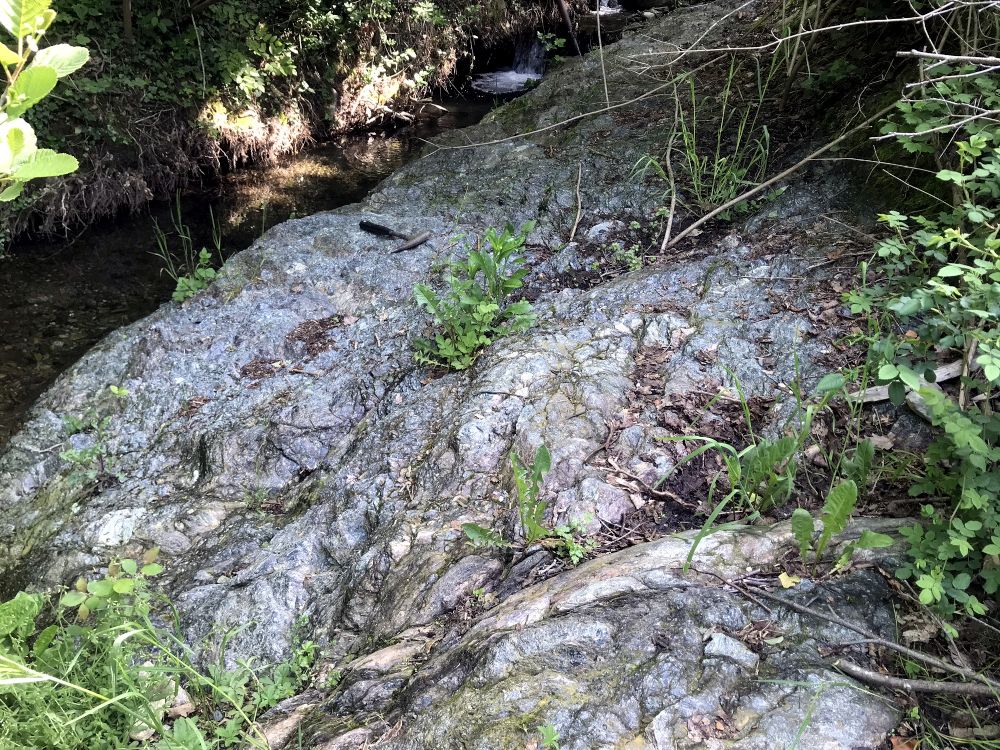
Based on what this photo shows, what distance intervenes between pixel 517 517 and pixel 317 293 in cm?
265

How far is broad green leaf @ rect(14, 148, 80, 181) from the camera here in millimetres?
884

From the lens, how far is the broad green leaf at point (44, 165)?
884 mm

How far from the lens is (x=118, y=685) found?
2268mm

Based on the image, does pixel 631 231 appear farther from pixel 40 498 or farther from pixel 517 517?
pixel 40 498

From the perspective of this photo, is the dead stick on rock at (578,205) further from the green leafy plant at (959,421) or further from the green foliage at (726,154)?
the green leafy plant at (959,421)

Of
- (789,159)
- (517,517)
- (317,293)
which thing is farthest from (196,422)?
(789,159)

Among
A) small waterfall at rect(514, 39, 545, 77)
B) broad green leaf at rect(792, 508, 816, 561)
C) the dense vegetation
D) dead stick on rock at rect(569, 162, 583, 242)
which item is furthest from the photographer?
small waterfall at rect(514, 39, 545, 77)

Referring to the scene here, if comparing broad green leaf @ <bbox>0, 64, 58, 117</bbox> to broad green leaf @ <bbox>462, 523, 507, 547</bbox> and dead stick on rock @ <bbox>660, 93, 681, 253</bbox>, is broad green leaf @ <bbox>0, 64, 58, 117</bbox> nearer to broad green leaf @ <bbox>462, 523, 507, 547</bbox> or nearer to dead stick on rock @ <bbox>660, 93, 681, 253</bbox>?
broad green leaf @ <bbox>462, 523, 507, 547</bbox>

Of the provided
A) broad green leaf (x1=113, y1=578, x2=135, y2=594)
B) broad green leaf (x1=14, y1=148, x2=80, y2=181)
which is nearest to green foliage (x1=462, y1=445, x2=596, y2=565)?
broad green leaf (x1=113, y1=578, x2=135, y2=594)

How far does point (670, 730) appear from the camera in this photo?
1.54 metres

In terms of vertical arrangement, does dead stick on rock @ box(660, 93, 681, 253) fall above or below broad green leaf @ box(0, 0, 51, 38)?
below

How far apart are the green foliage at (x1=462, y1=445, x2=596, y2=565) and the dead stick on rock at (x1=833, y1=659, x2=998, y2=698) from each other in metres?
0.89

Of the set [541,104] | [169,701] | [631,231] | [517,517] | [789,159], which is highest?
[541,104]

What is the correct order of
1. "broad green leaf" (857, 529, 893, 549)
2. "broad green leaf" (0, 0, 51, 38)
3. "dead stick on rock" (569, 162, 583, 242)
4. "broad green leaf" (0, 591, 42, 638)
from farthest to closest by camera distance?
"dead stick on rock" (569, 162, 583, 242) → "broad green leaf" (0, 591, 42, 638) → "broad green leaf" (857, 529, 893, 549) → "broad green leaf" (0, 0, 51, 38)
